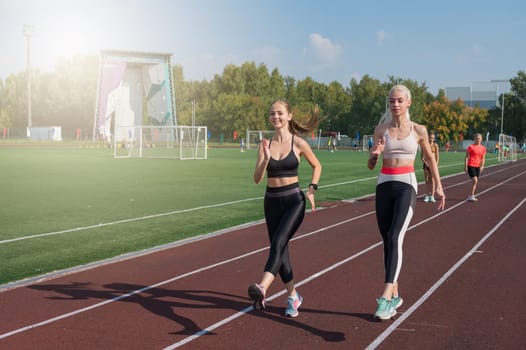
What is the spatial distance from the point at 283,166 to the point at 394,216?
1.11 meters

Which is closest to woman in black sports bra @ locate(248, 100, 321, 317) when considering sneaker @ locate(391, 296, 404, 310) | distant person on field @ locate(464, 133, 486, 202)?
sneaker @ locate(391, 296, 404, 310)

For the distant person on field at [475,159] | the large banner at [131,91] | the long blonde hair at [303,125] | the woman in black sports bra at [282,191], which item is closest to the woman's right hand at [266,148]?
the woman in black sports bra at [282,191]

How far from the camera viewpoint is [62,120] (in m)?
101

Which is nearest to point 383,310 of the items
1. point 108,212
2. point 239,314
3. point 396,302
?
point 396,302

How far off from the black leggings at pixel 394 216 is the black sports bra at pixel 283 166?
0.86 meters

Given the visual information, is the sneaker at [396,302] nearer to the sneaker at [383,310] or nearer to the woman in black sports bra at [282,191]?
the sneaker at [383,310]

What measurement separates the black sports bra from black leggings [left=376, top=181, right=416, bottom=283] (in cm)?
86

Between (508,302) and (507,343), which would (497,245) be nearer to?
(508,302)

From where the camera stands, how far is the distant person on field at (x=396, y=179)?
556 centimetres

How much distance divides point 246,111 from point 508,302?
9221 centimetres

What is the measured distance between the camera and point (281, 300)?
6281mm

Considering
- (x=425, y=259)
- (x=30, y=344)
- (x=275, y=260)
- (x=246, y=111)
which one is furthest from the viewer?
(x=246, y=111)

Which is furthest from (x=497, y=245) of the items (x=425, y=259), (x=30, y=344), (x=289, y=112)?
(x=30, y=344)

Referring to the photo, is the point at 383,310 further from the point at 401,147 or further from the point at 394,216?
the point at 401,147
